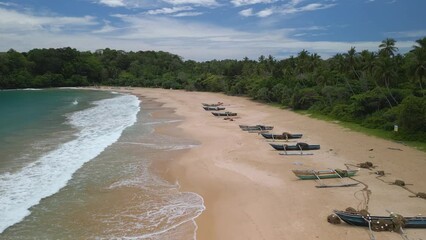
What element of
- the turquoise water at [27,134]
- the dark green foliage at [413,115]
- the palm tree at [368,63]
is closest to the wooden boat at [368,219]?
the dark green foliage at [413,115]

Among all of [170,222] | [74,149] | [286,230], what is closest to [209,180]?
[170,222]

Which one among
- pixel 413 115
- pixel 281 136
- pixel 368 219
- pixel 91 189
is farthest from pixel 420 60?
pixel 91 189

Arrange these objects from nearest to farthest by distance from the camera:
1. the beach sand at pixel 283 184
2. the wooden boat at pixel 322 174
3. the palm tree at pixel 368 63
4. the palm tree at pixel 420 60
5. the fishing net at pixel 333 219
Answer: the beach sand at pixel 283 184 → the fishing net at pixel 333 219 → the wooden boat at pixel 322 174 → the palm tree at pixel 420 60 → the palm tree at pixel 368 63

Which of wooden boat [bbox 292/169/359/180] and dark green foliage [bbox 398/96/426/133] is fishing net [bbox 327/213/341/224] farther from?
dark green foliage [bbox 398/96/426/133]

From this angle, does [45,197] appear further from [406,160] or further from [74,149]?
[406,160]

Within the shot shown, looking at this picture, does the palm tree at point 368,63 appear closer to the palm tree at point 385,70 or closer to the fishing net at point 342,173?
the palm tree at point 385,70

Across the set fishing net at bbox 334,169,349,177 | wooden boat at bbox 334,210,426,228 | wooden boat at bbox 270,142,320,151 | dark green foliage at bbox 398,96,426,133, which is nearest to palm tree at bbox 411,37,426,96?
dark green foliage at bbox 398,96,426,133

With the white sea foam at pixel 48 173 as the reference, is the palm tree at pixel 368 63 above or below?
above

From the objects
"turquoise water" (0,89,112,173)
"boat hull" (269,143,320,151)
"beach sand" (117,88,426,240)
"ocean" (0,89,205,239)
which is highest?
"boat hull" (269,143,320,151)
